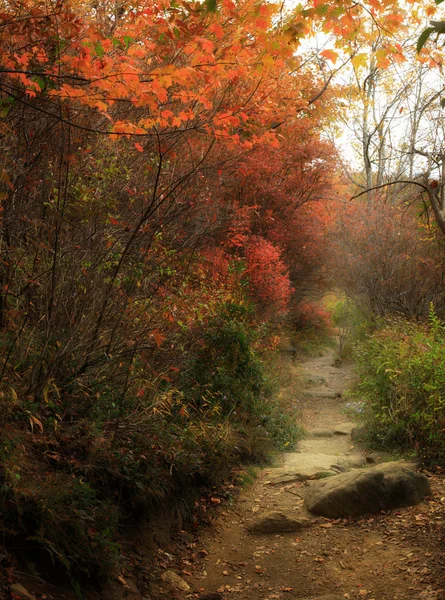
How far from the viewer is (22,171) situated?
198 inches

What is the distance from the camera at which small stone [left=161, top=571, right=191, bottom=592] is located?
4457 mm

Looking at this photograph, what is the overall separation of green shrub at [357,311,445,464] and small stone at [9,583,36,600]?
5.34m

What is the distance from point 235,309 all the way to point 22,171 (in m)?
4.22

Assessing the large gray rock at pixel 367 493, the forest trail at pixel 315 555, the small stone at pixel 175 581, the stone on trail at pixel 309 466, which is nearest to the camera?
the small stone at pixel 175 581

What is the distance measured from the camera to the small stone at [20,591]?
10.5ft

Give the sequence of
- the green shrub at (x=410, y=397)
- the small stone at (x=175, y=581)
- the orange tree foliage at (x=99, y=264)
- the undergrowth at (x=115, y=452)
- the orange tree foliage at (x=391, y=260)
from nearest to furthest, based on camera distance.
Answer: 1. the undergrowth at (x=115, y=452)
2. the orange tree foliage at (x=99, y=264)
3. the small stone at (x=175, y=581)
4. the green shrub at (x=410, y=397)
5. the orange tree foliage at (x=391, y=260)

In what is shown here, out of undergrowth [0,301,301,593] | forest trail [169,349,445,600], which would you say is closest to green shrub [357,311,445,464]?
forest trail [169,349,445,600]

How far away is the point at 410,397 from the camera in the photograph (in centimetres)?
780

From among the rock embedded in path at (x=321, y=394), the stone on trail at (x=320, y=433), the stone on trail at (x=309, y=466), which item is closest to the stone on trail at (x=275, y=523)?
the stone on trail at (x=309, y=466)

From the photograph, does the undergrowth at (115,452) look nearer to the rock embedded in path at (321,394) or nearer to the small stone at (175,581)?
the small stone at (175,581)

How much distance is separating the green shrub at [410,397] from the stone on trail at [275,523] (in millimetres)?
2291

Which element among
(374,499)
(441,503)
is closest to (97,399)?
(374,499)

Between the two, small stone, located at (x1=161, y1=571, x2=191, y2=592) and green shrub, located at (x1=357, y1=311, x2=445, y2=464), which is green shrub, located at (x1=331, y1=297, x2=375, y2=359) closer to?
green shrub, located at (x1=357, y1=311, x2=445, y2=464)

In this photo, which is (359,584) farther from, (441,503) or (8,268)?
(8,268)
